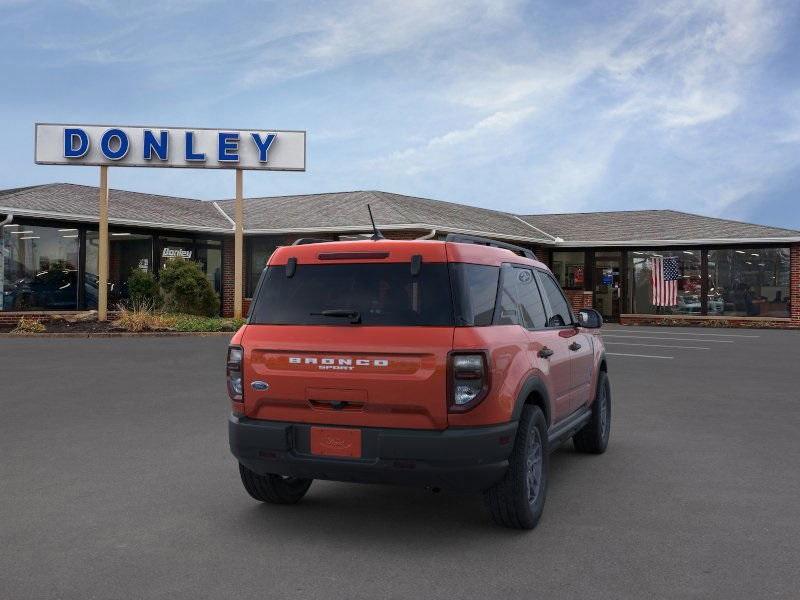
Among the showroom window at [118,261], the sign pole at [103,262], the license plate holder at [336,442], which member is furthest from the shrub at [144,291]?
the license plate holder at [336,442]

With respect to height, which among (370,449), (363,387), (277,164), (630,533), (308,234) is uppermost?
(277,164)

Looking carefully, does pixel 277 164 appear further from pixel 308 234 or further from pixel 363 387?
pixel 363 387

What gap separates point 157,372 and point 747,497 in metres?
9.91

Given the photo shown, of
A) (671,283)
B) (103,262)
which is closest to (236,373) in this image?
(103,262)

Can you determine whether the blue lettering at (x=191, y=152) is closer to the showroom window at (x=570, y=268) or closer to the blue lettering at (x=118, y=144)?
the blue lettering at (x=118, y=144)

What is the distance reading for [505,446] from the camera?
15.1 ft

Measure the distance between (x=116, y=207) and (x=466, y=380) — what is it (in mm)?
25488

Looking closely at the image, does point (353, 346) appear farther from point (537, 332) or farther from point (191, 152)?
point (191, 152)

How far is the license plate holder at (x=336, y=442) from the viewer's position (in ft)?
15.1

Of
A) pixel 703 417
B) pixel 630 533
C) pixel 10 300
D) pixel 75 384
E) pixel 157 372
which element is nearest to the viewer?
pixel 630 533

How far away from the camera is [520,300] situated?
5512 millimetres

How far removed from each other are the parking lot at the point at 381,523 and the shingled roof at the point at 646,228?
817 inches

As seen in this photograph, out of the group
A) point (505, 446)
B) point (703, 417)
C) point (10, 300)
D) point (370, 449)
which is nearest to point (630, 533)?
point (505, 446)

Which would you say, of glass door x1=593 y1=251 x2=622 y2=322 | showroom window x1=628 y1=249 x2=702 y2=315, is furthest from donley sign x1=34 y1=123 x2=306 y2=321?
showroom window x1=628 y1=249 x2=702 y2=315
